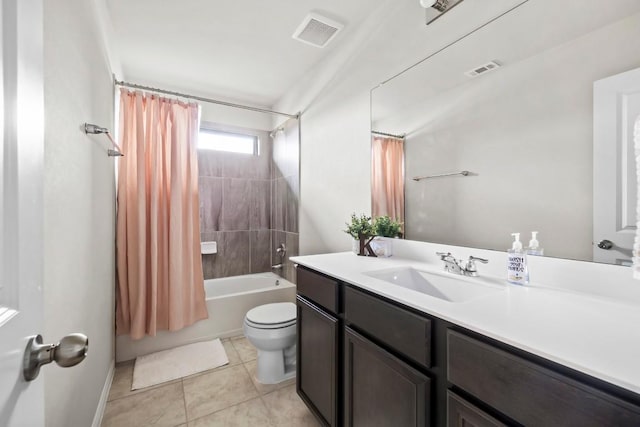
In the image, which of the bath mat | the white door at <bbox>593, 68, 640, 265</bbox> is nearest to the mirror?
the white door at <bbox>593, 68, 640, 265</bbox>

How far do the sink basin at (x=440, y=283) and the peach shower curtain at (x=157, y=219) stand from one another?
73.1 inches

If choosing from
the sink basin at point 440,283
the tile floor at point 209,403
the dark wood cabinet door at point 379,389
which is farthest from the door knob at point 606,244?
the tile floor at point 209,403

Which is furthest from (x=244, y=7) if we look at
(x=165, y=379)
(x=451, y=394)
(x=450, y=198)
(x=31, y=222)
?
(x=165, y=379)

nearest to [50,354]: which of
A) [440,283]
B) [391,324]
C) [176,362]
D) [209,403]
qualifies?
[391,324]

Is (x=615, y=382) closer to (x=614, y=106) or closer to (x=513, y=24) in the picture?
(x=614, y=106)

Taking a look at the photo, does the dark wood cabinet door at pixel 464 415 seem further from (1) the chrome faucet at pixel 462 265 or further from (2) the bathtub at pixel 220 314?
(2) the bathtub at pixel 220 314

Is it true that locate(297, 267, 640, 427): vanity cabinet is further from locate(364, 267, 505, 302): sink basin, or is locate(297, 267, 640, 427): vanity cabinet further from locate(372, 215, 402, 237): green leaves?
locate(372, 215, 402, 237): green leaves

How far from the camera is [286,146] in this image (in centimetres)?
326

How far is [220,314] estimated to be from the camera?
2.67 meters

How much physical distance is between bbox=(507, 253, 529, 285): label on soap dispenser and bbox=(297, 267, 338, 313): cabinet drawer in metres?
0.72

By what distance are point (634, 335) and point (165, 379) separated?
2.46 meters

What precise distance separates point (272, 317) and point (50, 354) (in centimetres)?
160

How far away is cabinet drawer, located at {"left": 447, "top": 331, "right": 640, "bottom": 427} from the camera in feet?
1.73

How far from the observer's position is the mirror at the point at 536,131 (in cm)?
96
